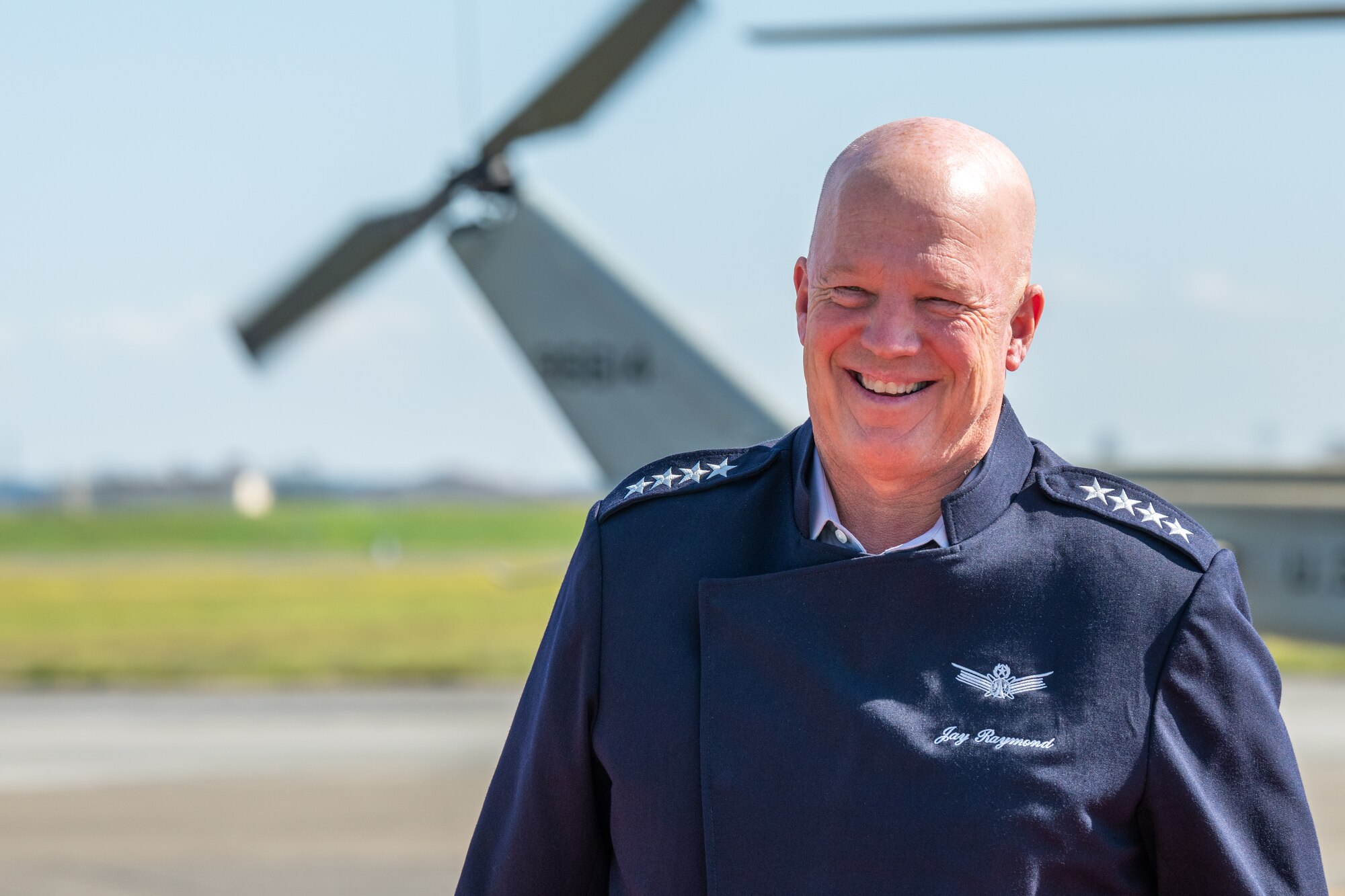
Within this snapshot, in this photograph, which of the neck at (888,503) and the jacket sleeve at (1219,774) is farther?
the neck at (888,503)

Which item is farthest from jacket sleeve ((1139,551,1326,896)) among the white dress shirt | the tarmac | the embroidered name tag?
the tarmac

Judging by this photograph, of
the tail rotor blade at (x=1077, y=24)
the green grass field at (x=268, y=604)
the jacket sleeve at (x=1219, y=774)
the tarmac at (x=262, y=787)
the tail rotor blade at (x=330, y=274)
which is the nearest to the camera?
the jacket sleeve at (x=1219, y=774)

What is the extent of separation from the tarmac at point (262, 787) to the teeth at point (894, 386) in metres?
5.41

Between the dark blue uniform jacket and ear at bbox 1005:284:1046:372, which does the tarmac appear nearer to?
the dark blue uniform jacket

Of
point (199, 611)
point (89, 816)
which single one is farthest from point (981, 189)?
point (199, 611)

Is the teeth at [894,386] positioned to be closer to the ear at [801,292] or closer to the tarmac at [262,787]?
the ear at [801,292]

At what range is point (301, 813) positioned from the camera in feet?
25.8

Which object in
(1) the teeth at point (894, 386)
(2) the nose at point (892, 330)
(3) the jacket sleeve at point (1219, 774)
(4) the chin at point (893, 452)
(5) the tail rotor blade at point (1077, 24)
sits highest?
(5) the tail rotor blade at point (1077, 24)

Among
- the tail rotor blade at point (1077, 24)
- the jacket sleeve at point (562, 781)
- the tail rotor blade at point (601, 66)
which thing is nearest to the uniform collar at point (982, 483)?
the jacket sleeve at point (562, 781)

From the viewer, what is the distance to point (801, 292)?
135 centimetres

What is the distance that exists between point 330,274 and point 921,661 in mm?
6528

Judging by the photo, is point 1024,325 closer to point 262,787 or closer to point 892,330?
point 892,330

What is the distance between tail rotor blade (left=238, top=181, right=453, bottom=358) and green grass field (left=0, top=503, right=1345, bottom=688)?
6.07 ft

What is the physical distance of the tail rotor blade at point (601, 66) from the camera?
7004 mm
